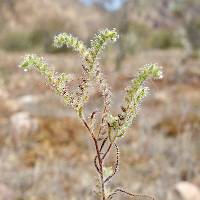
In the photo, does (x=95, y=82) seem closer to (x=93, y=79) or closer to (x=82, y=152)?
(x=93, y=79)

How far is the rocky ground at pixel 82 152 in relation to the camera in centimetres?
468

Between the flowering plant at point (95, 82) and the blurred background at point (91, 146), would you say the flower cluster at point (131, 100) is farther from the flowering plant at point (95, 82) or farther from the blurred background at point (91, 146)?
the blurred background at point (91, 146)

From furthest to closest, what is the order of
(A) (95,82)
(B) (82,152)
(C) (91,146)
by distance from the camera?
(B) (82,152) < (C) (91,146) < (A) (95,82)

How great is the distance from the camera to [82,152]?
6523 millimetres

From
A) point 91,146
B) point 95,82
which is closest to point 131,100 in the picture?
point 95,82

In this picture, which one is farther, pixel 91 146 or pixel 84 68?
pixel 91 146

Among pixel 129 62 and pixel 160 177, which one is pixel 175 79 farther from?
pixel 160 177

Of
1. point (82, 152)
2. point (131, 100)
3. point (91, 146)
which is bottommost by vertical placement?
point (131, 100)

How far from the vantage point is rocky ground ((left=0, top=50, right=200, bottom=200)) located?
4.68 metres

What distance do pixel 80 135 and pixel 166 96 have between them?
2.92 metres

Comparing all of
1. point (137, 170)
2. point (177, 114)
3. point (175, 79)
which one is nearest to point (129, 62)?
point (175, 79)

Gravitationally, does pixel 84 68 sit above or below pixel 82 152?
below

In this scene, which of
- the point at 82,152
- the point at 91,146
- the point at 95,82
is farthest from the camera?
the point at 82,152

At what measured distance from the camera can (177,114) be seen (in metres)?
7.83
